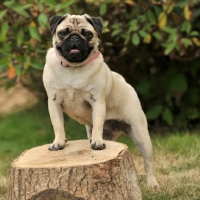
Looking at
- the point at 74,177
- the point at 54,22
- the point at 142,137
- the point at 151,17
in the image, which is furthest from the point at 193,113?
the point at 74,177

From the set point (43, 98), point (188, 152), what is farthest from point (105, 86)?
point (43, 98)

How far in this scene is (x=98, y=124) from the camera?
396cm

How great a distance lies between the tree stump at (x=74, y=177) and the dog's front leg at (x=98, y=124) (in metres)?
0.10

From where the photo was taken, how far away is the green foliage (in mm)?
5762

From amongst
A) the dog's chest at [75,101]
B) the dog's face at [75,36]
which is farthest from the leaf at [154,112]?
the dog's face at [75,36]

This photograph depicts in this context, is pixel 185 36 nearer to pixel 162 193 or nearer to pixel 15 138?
pixel 162 193

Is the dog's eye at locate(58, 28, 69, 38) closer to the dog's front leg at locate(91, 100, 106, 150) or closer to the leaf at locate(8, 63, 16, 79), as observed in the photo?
the dog's front leg at locate(91, 100, 106, 150)

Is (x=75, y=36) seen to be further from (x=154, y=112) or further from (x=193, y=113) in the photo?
(x=193, y=113)

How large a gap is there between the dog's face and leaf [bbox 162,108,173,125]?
334cm

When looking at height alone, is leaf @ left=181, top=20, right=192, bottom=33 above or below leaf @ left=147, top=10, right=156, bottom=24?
below

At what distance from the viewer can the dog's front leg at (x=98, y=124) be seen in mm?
3916

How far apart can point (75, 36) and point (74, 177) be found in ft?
3.43

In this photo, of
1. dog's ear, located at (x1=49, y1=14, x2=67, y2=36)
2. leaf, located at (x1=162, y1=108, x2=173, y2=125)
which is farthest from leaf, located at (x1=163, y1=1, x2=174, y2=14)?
dog's ear, located at (x1=49, y1=14, x2=67, y2=36)

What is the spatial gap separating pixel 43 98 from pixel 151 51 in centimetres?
271
